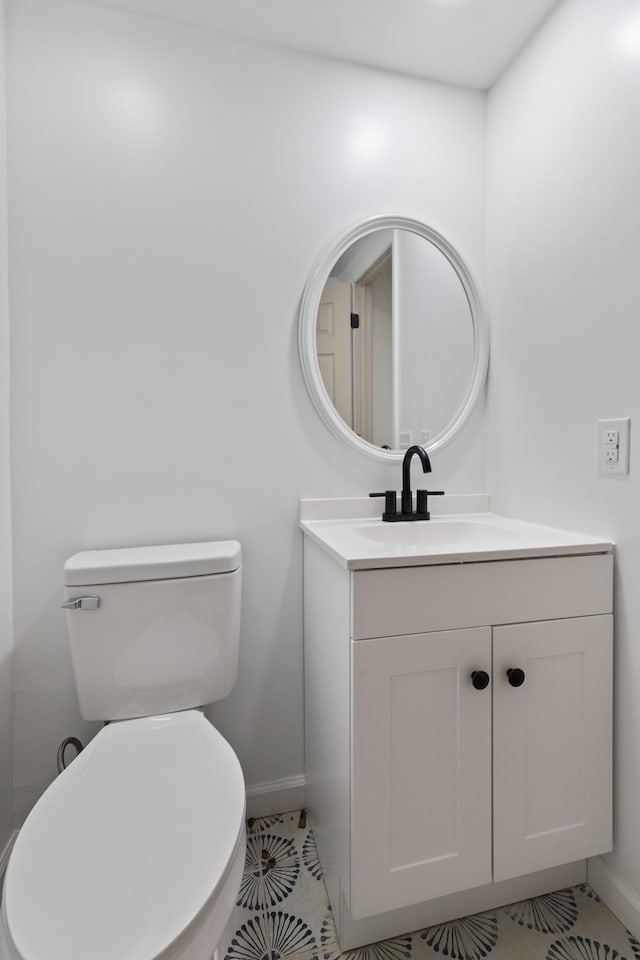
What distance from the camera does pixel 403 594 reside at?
989 mm

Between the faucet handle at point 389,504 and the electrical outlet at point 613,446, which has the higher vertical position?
the electrical outlet at point 613,446

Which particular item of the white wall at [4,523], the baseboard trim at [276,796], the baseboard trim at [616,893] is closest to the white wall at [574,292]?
the baseboard trim at [616,893]

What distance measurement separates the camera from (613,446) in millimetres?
1133

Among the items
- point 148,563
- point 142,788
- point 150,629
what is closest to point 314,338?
point 148,563

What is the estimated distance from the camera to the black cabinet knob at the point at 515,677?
103cm

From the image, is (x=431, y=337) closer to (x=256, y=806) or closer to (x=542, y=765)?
(x=542, y=765)

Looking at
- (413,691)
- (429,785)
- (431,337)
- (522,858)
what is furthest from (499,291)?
(522,858)

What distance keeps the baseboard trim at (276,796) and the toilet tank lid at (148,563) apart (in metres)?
0.73

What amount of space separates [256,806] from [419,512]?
A: 984 mm

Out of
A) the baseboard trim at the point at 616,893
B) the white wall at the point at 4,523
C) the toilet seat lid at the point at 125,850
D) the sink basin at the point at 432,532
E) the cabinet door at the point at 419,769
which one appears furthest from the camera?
the sink basin at the point at 432,532

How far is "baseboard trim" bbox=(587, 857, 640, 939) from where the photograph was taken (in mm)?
1093

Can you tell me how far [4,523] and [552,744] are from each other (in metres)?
1.37

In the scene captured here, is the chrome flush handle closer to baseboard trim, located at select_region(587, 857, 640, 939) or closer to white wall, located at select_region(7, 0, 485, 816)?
white wall, located at select_region(7, 0, 485, 816)

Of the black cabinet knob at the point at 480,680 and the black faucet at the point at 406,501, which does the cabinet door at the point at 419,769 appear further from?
the black faucet at the point at 406,501
